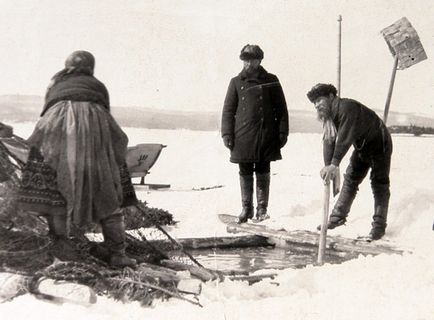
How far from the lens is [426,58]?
456cm

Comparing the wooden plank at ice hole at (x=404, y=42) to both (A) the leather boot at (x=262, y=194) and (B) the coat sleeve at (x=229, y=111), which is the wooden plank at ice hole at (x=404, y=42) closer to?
(B) the coat sleeve at (x=229, y=111)

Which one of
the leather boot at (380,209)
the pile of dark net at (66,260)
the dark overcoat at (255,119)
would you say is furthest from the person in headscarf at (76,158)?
the leather boot at (380,209)

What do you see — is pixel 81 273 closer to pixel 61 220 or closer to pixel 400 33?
pixel 61 220

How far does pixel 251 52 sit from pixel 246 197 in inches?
45.9

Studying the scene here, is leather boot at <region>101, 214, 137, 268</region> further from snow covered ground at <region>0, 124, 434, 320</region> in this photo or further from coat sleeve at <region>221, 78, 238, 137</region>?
coat sleeve at <region>221, 78, 238, 137</region>

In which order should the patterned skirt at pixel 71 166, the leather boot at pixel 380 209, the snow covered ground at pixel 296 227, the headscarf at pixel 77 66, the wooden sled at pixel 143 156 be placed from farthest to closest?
the leather boot at pixel 380 209 → the wooden sled at pixel 143 156 → the headscarf at pixel 77 66 → the patterned skirt at pixel 71 166 → the snow covered ground at pixel 296 227

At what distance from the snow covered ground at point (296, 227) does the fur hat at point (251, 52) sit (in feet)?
1.77

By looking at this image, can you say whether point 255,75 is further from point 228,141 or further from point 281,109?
point 228,141

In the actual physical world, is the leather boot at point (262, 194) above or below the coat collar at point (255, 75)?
below

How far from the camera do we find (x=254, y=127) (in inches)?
194

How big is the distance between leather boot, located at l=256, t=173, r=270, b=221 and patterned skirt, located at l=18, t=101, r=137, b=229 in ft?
5.20

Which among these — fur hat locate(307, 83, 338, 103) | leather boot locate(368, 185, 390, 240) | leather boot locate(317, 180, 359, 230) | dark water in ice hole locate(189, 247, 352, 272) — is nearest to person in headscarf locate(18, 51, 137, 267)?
dark water in ice hole locate(189, 247, 352, 272)

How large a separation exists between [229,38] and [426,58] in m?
1.33

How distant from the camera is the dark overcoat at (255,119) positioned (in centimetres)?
468
